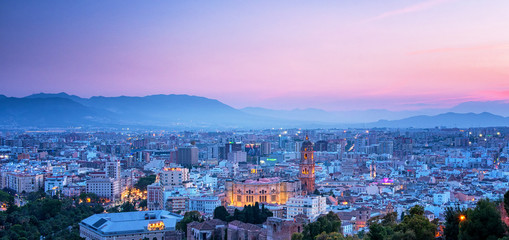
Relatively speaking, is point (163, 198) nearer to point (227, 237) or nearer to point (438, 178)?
point (227, 237)

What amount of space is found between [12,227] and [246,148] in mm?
41881

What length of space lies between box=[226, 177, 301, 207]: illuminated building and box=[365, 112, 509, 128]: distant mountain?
118 metres

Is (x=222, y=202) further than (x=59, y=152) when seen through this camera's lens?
No

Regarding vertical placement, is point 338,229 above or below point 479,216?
below

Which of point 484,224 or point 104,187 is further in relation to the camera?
point 104,187

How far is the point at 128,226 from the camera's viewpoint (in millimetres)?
17562

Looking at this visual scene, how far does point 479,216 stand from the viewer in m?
9.23

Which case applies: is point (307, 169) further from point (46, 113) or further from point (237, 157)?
point (46, 113)

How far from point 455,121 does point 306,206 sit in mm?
128685

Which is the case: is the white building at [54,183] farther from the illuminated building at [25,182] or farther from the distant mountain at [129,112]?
the distant mountain at [129,112]

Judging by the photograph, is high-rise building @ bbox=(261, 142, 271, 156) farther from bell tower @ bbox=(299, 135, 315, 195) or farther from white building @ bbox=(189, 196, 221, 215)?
white building @ bbox=(189, 196, 221, 215)

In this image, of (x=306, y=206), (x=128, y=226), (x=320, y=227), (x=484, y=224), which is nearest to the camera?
(x=484, y=224)

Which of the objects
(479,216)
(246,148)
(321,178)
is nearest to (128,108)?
(246,148)

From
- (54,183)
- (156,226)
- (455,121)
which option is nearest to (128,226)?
(156,226)
